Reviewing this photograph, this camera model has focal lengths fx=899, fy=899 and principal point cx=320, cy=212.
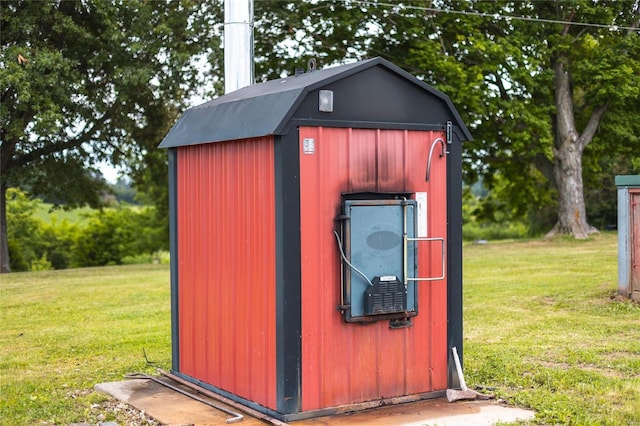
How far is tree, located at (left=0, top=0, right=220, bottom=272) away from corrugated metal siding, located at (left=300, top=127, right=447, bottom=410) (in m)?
16.6

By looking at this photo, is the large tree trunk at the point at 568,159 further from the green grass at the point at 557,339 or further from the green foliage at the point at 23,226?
the green foliage at the point at 23,226

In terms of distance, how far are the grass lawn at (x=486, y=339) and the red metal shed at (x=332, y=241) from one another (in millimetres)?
1107

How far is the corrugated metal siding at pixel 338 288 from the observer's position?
6.59 meters

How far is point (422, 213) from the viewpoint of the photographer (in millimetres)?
7129

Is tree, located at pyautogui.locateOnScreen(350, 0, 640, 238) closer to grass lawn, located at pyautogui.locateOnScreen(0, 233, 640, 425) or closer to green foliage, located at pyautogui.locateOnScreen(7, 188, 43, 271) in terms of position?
grass lawn, located at pyautogui.locateOnScreen(0, 233, 640, 425)

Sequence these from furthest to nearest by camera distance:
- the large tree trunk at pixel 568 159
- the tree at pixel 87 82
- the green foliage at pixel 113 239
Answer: the green foliage at pixel 113 239 < the large tree trunk at pixel 568 159 < the tree at pixel 87 82

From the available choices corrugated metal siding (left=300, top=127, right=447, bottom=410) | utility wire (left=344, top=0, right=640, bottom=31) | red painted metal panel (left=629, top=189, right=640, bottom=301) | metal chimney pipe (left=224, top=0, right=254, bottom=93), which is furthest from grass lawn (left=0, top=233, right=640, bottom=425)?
utility wire (left=344, top=0, right=640, bottom=31)

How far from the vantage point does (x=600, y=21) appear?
2780 cm

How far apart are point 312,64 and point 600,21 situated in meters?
22.3

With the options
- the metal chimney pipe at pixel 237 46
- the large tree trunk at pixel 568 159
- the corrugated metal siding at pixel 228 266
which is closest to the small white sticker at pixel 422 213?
the corrugated metal siding at pixel 228 266

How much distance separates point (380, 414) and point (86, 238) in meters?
42.5

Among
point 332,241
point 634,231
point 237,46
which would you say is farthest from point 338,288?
point 634,231

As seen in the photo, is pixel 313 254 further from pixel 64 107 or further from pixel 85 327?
pixel 64 107

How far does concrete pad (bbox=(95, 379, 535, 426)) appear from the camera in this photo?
21.3 ft
